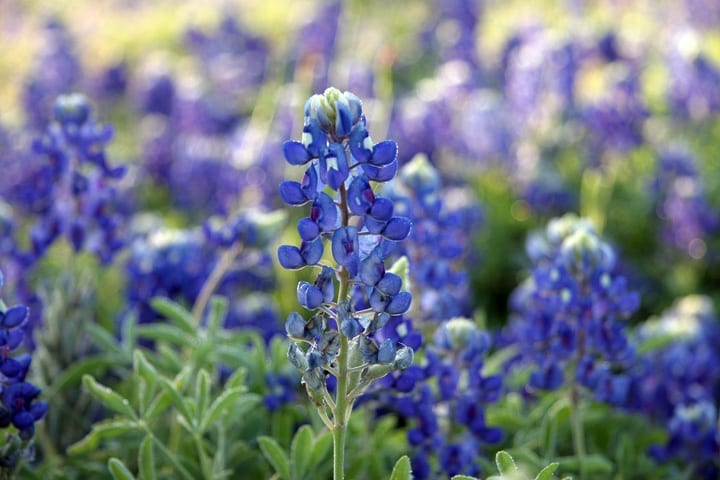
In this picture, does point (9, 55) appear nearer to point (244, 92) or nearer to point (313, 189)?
point (244, 92)

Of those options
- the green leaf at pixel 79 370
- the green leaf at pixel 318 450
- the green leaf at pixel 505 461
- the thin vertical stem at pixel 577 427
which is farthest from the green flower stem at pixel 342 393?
the green leaf at pixel 79 370

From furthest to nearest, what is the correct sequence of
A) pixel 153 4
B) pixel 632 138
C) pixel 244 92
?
pixel 153 4 → pixel 244 92 → pixel 632 138

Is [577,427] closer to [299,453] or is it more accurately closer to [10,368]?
[299,453]

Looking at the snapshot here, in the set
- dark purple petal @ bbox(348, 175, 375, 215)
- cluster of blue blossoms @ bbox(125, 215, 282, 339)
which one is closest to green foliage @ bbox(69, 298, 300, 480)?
cluster of blue blossoms @ bbox(125, 215, 282, 339)

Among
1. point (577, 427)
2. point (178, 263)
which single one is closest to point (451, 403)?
point (577, 427)

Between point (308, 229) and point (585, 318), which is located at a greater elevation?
point (585, 318)

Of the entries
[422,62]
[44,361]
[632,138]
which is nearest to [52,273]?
[44,361]
